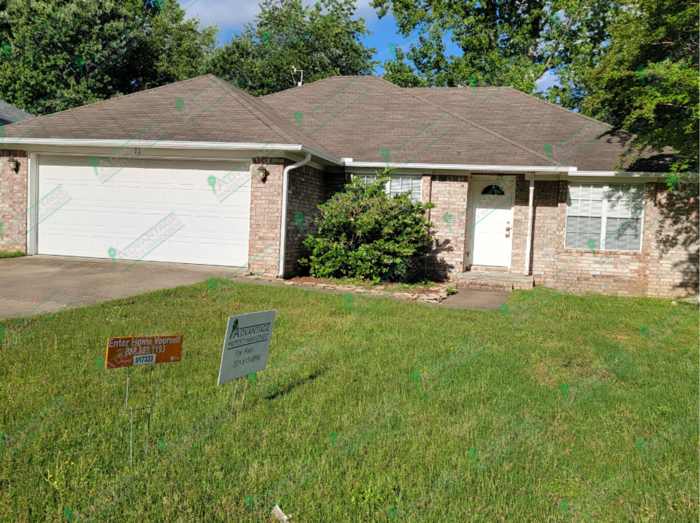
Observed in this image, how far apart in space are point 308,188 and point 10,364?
8.55m

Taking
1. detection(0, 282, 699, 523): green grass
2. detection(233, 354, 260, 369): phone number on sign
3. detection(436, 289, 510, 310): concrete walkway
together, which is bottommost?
detection(0, 282, 699, 523): green grass

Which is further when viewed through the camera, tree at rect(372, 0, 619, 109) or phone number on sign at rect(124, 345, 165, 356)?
tree at rect(372, 0, 619, 109)

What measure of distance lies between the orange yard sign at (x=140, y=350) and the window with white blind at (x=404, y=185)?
33.6ft

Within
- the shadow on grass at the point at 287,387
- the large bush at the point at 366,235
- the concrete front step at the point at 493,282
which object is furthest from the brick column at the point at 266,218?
the shadow on grass at the point at 287,387

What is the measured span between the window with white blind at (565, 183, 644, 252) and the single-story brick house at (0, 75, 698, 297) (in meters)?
0.03

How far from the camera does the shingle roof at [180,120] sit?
11.9m

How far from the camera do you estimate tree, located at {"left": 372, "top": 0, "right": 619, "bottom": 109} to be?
2414 centimetres

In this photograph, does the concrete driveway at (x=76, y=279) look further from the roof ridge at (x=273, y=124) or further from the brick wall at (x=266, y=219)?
the roof ridge at (x=273, y=124)

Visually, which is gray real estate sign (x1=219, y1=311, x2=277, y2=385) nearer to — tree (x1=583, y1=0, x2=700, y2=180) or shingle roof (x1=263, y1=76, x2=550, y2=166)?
tree (x1=583, y1=0, x2=700, y2=180)

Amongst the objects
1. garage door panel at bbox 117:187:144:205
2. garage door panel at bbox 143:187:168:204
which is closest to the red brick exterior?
garage door panel at bbox 143:187:168:204

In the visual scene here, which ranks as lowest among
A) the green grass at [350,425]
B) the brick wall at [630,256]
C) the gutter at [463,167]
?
the green grass at [350,425]

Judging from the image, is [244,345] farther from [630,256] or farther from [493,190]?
[630,256]

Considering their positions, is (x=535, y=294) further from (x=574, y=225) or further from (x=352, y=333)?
(x=352, y=333)

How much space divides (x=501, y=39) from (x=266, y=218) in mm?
20741
